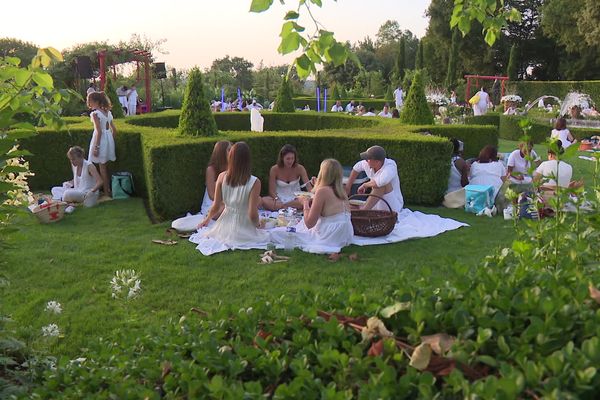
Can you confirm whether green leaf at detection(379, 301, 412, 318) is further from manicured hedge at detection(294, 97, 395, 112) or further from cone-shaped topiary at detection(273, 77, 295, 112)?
manicured hedge at detection(294, 97, 395, 112)

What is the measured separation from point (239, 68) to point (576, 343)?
66.2 m

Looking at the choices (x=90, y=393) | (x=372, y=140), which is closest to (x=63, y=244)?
(x=372, y=140)

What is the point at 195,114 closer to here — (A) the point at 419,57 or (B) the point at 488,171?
(B) the point at 488,171

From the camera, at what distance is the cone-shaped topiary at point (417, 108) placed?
1174 centimetres

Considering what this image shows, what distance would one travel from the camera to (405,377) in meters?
1.20

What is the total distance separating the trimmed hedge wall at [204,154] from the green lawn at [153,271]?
0.78 metres

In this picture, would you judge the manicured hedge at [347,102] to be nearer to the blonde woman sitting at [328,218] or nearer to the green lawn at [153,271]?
the green lawn at [153,271]

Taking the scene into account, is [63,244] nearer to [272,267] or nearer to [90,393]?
[272,267]

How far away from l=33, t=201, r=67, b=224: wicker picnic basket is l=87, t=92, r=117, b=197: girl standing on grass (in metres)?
1.62

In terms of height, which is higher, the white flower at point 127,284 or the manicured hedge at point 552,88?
the manicured hedge at point 552,88

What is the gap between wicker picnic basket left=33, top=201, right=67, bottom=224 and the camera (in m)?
7.80

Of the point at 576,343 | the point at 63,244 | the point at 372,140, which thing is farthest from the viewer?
the point at 372,140

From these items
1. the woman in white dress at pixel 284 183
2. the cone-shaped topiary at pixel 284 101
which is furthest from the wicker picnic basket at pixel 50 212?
the cone-shaped topiary at pixel 284 101

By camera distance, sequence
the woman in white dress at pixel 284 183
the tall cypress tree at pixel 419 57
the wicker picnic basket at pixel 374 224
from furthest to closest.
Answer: the tall cypress tree at pixel 419 57 → the woman in white dress at pixel 284 183 → the wicker picnic basket at pixel 374 224
